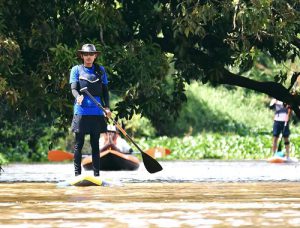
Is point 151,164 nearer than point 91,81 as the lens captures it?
No

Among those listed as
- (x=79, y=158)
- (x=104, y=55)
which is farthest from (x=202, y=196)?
(x=104, y=55)

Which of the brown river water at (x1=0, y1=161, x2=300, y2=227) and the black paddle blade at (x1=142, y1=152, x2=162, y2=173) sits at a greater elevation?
the black paddle blade at (x1=142, y1=152, x2=162, y2=173)

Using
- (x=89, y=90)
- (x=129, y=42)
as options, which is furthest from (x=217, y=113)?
(x=89, y=90)

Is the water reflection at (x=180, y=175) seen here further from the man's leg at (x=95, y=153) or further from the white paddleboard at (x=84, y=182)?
the white paddleboard at (x=84, y=182)

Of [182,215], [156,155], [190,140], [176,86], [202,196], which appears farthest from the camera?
[190,140]

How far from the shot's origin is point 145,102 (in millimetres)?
17531

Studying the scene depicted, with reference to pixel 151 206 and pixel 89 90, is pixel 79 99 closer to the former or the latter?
pixel 89 90

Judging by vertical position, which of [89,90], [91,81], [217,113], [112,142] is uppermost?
Answer: [91,81]

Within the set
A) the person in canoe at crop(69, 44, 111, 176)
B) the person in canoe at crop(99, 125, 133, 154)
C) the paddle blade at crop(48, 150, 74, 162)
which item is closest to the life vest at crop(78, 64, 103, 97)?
the person in canoe at crop(69, 44, 111, 176)

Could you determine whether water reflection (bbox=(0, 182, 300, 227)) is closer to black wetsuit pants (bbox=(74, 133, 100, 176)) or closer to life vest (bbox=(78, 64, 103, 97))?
black wetsuit pants (bbox=(74, 133, 100, 176))

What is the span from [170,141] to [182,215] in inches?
1129

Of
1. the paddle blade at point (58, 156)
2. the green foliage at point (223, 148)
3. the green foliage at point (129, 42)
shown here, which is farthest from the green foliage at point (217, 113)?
the green foliage at point (129, 42)

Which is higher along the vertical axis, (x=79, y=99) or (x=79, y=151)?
(x=79, y=99)

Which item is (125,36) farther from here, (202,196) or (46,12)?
(202,196)
